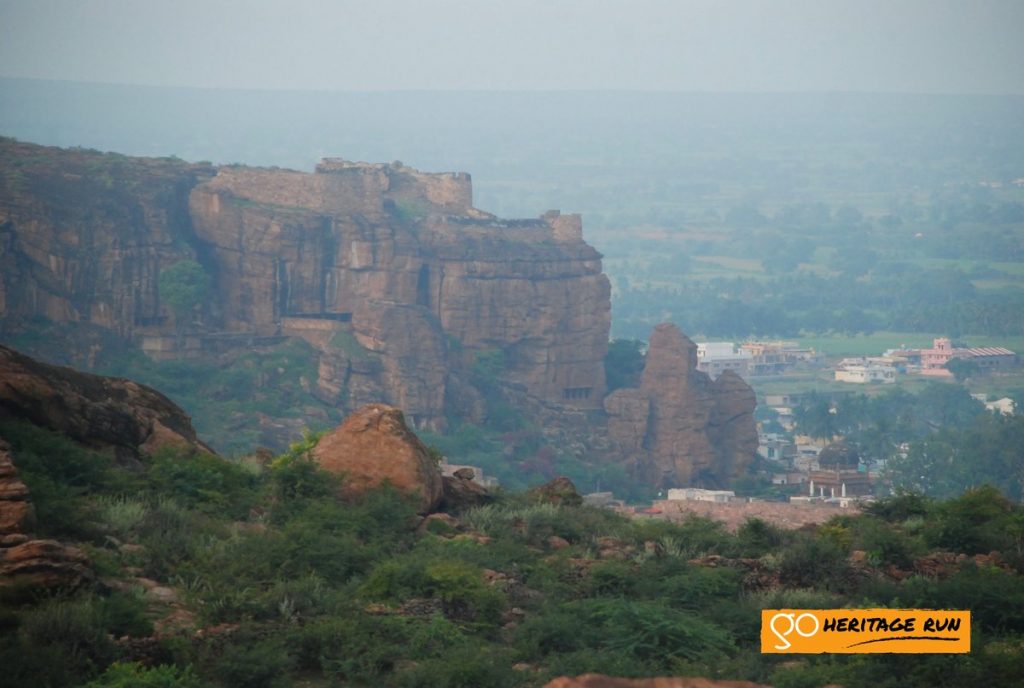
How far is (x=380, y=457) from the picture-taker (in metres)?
19.3

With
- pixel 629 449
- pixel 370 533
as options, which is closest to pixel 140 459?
pixel 370 533

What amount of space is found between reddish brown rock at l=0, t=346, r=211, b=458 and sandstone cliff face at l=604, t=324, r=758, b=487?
39.9 m

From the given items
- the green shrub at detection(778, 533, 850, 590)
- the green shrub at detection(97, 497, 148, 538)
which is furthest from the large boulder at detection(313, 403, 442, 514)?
the green shrub at detection(778, 533, 850, 590)

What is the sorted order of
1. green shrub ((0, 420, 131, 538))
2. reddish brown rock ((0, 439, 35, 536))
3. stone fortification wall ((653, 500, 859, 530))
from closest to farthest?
1. reddish brown rock ((0, 439, 35, 536))
2. green shrub ((0, 420, 131, 538))
3. stone fortification wall ((653, 500, 859, 530))

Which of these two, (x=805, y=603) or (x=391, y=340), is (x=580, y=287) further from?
(x=805, y=603)

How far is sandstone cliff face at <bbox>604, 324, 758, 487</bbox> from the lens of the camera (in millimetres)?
60375

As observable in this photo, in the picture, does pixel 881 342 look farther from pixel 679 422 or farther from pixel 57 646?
pixel 57 646

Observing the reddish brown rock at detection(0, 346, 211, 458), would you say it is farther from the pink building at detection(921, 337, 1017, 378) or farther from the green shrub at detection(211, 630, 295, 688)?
the pink building at detection(921, 337, 1017, 378)

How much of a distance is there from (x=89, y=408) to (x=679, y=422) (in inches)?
1698

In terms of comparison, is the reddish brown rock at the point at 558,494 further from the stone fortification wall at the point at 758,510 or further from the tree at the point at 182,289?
the tree at the point at 182,289

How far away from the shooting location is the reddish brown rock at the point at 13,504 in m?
14.2

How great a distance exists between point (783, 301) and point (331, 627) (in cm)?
12878

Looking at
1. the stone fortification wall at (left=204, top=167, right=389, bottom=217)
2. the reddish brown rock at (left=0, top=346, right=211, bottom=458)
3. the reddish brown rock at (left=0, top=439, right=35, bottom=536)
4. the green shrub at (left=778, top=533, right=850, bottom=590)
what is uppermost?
the stone fortification wall at (left=204, top=167, right=389, bottom=217)

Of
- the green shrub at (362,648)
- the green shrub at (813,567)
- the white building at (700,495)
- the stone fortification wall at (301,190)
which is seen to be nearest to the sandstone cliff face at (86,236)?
the stone fortification wall at (301,190)
